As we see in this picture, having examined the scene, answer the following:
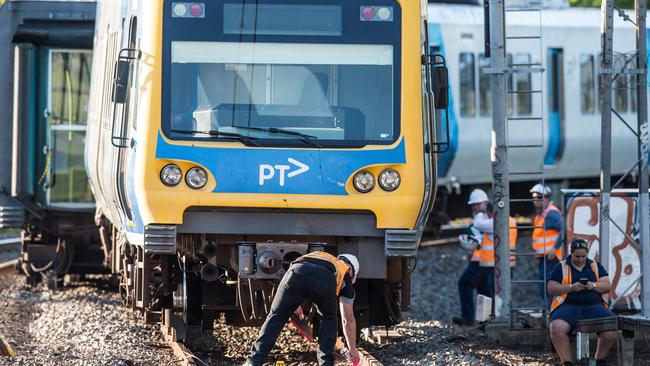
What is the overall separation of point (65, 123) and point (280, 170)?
7.36 meters

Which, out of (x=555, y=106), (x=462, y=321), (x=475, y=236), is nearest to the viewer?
(x=462, y=321)

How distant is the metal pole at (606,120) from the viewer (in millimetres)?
11945

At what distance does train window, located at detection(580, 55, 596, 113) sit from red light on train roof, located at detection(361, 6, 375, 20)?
1290 cm

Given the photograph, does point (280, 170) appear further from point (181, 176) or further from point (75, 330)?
point (75, 330)

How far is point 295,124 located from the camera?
392 inches

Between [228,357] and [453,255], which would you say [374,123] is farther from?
[453,255]

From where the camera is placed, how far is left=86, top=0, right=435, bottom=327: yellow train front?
980 centimetres

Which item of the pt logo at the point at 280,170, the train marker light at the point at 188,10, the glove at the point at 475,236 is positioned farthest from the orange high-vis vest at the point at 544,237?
the train marker light at the point at 188,10

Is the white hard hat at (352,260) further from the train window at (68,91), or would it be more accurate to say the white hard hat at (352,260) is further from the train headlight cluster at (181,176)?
the train window at (68,91)

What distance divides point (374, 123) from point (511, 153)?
39.9ft

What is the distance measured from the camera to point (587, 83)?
2269 centimetres

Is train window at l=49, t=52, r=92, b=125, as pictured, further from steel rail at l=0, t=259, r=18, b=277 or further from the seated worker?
the seated worker

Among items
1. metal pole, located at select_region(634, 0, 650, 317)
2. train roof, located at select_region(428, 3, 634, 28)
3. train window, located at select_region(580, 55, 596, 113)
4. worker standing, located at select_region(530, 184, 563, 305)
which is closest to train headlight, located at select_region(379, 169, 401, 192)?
metal pole, located at select_region(634, 0, 650, 317)

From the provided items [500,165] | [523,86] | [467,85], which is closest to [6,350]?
[500,165]
